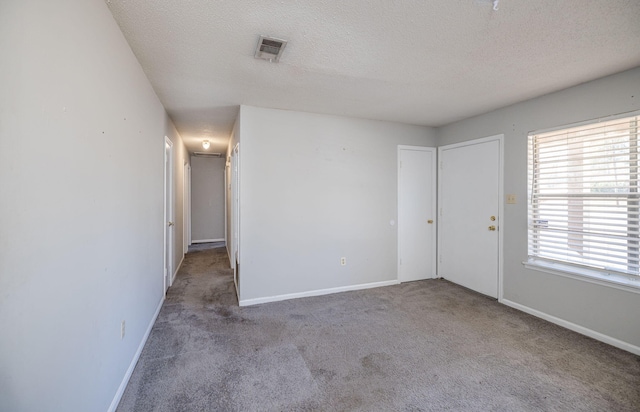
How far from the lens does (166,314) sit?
3.03 metres

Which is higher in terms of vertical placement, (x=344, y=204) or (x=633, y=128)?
(x=633, y=128)

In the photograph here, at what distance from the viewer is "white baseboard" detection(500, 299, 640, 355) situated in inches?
91.4

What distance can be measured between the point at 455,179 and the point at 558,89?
158 cm

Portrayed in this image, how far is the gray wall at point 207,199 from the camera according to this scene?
25.4 feet

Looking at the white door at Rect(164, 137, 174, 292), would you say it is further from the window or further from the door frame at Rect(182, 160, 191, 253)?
the window

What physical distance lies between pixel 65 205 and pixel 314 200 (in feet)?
8.81

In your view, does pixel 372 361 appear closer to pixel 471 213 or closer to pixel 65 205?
pixel 65 205

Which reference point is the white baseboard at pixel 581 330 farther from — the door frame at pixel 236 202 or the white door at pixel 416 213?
the door frame at pixel 236 202

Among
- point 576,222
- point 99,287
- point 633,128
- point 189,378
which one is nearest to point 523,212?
point 576,222

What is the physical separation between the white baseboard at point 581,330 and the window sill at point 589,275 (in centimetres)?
47

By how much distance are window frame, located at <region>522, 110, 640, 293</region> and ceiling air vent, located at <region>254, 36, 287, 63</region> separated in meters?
2.96

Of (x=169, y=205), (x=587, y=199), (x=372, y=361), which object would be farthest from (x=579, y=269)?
(x=169, y=205)

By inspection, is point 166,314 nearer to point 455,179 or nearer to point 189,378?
point 189,378

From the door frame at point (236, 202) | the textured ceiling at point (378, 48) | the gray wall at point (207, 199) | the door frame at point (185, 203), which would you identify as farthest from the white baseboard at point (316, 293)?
the gray wall at point (207, 199)
